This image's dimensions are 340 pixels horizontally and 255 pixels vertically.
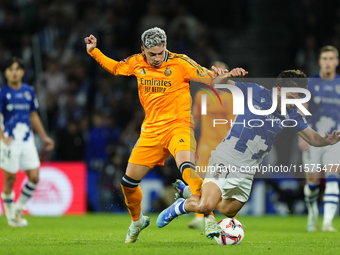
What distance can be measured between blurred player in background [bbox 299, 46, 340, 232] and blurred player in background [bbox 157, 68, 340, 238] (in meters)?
2.26

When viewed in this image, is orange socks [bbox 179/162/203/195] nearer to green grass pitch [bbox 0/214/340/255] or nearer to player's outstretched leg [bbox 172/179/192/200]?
player's outstretched leg [bbox 172/179/192/200]

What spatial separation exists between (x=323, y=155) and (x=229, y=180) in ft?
9.28

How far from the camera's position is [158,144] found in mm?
6840

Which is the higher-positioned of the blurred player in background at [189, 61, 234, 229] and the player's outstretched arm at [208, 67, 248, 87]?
the player's outstretched arm at [208, 67, 248, 87]

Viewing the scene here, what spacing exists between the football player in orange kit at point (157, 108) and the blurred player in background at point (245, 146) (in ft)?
1.26

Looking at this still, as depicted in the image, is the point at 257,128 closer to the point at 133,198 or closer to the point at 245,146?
the point at 245,146

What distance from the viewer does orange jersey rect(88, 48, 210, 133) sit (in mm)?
6863

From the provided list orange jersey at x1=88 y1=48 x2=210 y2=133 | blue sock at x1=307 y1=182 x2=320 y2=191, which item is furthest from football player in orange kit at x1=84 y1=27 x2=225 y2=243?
blue sock at x1=307 y1=182 x2=320 y2=191

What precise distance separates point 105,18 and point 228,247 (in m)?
10.3

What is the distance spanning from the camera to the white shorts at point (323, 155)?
9.03 metres

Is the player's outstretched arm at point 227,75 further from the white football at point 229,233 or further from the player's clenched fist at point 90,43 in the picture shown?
the white football at point 229,233

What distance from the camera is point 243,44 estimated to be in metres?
16.3

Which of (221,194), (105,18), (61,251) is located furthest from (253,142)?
(105,18)

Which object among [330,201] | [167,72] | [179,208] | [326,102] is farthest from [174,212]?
[326,102]
